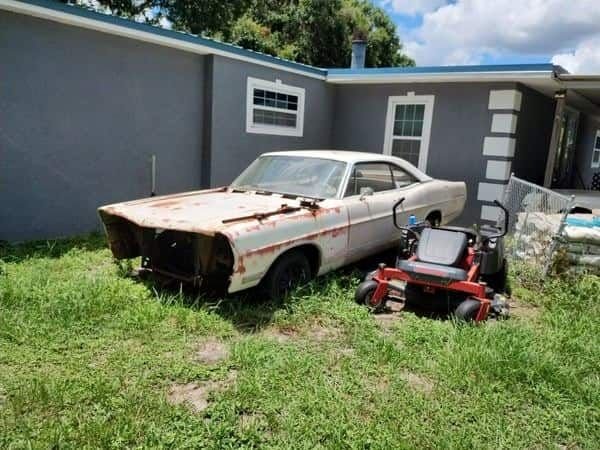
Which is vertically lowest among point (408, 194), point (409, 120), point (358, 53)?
point (408, 194)

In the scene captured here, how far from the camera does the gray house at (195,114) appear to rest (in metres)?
6.27

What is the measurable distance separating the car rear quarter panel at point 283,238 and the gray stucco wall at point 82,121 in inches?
159

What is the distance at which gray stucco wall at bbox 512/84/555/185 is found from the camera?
30.1 feet

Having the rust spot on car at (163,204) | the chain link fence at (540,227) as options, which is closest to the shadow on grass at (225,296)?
the rust spot on car at (163,204)

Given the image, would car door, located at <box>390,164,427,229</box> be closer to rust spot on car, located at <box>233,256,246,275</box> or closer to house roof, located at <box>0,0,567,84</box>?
rust spot on car, located at <box>233,256,246,275</box>

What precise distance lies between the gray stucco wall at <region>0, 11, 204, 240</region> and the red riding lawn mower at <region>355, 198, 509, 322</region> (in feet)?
15.5

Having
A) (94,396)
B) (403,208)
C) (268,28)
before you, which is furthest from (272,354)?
(268,28)

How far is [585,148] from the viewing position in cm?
1419

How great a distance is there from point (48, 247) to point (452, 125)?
7.45 meters

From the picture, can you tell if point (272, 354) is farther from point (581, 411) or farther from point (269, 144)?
point (269, 144)

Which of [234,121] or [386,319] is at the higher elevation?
[234,121]

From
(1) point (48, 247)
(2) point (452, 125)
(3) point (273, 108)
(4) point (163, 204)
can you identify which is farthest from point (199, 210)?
(2) point (452, 125)

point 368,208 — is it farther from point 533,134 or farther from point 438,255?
point 533,134

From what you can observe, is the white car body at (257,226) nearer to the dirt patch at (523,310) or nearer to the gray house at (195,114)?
the dirt patch at (523,310)
